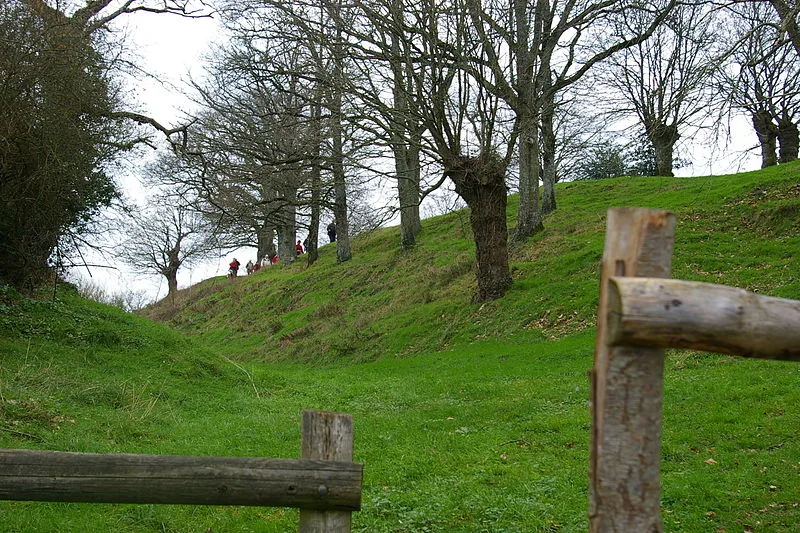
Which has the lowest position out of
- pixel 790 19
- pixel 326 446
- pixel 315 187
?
pixel 326 446

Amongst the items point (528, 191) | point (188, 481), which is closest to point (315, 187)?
point (528, 191)

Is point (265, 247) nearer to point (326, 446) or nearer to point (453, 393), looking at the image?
point (453, 393)

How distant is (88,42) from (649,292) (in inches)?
565

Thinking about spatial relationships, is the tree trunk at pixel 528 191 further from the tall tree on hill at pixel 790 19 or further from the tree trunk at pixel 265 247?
the tree trunk at pixel 265 247

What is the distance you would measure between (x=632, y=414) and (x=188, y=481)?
216cm

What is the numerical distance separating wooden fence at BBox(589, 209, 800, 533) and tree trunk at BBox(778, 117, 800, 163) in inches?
1369

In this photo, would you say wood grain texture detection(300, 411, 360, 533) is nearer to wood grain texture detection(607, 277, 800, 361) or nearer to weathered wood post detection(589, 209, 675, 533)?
weathered wood post detection(589, 209, 675, 533)

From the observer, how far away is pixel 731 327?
105 inches

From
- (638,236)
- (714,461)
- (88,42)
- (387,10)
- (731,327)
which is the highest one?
(387,10)

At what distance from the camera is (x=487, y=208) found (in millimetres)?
18656

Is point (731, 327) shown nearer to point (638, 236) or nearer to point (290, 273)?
point (638, 236)

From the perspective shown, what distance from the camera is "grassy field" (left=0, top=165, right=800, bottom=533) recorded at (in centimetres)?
642

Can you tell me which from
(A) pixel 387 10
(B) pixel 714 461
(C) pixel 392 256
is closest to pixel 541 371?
(B) pixel 714 461

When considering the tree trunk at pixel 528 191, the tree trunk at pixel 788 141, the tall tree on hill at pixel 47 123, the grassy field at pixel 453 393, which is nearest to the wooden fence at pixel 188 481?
the grassy field at pixel 453 393
